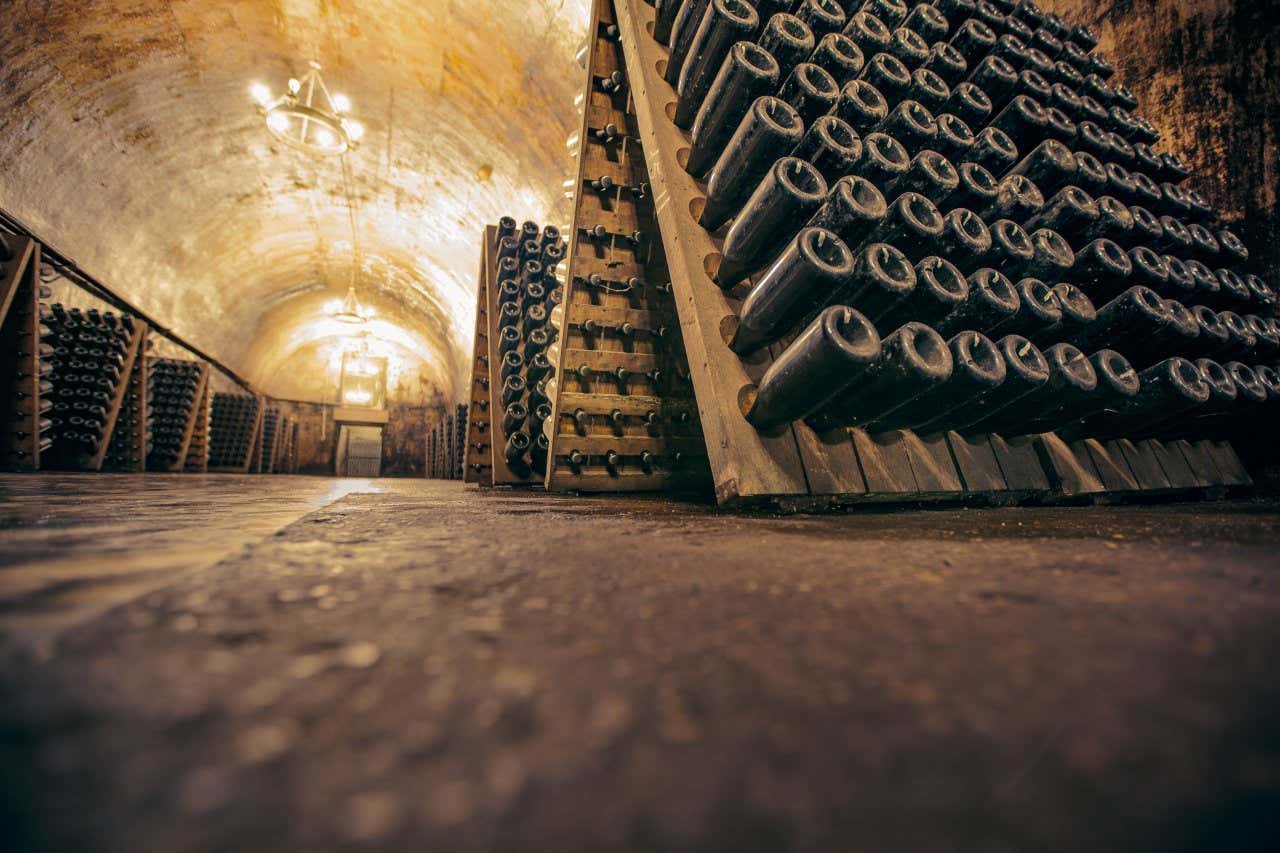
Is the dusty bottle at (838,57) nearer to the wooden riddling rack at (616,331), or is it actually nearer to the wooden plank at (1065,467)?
the wooden riddling rack at (616,331)

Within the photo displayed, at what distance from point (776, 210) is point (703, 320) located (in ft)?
1.14

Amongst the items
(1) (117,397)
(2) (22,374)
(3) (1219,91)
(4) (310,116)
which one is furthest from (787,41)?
(1) (117,397)

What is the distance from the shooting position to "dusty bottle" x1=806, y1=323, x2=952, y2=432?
122 centimetres

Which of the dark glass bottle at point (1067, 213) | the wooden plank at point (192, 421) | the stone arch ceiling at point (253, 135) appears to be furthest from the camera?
the wooden plank at point (192, 421)

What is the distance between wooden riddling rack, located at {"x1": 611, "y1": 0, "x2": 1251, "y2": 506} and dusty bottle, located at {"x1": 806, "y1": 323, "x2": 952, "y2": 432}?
0.52ft

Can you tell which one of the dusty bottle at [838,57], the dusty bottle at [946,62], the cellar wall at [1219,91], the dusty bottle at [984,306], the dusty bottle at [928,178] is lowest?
the dusty bottle at [984,306]

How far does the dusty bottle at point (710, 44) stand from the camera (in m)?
1.58

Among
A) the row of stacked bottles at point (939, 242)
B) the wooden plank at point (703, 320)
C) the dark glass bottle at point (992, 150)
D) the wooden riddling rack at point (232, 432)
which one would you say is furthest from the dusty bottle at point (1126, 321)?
the wooden riddling rack at point (232, 432)

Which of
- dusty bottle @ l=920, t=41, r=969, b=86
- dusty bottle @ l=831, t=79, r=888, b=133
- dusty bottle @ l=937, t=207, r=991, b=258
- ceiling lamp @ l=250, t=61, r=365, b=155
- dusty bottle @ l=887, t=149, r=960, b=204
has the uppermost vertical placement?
ceiling lamp @ l=250, t=61, r=365, b=155

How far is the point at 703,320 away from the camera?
4.85 ft

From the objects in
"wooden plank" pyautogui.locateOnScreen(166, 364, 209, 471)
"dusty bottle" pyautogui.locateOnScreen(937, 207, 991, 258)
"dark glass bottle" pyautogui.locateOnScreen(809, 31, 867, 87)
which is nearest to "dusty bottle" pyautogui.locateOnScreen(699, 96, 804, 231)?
"dark glass bottle" pyautogui.locateOnScreen(809, 31, 867, 87)

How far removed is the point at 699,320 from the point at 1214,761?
4.37ft

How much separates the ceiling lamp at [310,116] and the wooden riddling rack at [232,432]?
15.0 ft

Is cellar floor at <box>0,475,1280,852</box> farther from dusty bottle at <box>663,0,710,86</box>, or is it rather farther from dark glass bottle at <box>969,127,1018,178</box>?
dusty bottle at <box>663,0,710,86</box>
